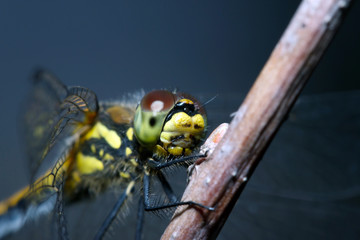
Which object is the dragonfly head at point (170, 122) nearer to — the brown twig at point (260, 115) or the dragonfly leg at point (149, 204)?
the dragonfly leg at point (149, 204)

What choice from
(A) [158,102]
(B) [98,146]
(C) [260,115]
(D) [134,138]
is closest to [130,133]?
(D) [134,138]

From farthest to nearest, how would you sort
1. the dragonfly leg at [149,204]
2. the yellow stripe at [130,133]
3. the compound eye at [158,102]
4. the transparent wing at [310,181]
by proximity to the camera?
1. the transparent wing at [310,181]
2. the yellow stripe at [130,133]
3. the compound eye at [158,102]
4. the dragonfly leg at [149,204]

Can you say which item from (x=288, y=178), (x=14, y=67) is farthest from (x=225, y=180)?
(x=14, y=67)

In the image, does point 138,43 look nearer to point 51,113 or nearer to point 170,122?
point 51,113

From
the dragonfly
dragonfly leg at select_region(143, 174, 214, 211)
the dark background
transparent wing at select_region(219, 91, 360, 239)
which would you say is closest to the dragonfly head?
the dragonfly

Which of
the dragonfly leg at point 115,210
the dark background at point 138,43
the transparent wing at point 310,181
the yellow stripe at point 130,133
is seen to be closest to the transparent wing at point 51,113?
the yellow stripe at point 130,133

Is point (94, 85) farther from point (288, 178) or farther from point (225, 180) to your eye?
point (225, 180)

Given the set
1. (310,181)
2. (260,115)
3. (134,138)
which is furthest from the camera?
(310,181)
